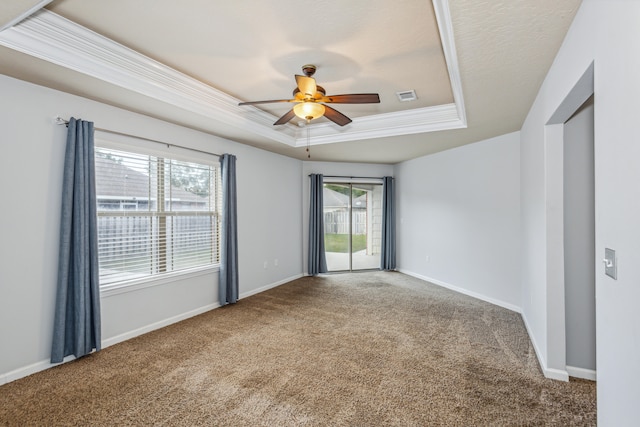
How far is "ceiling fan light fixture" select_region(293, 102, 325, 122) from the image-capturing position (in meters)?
2.92

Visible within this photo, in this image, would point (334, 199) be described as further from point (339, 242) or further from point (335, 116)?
point (335, 116)

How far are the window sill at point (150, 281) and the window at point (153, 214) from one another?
6cm

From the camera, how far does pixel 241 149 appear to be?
5.00m

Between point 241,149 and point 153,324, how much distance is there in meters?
2.73

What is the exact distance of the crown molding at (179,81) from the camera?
225 centimetres

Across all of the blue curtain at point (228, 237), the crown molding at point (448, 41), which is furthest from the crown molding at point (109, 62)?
the crown molding at point (448, 41)

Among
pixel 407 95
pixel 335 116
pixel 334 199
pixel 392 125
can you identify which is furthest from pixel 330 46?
pixel 334 199

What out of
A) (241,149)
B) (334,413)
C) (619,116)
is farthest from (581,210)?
(241,149)

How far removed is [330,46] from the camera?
267 centimetres

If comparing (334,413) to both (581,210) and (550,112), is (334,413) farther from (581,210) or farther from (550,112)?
(550,112)

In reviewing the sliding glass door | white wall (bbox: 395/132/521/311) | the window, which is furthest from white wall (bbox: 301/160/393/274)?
the window

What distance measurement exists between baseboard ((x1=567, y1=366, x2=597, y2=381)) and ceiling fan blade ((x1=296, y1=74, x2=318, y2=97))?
3143 mm

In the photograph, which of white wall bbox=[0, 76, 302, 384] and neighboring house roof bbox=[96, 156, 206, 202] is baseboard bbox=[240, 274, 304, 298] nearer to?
white wall bbox=[0, 76, 302, 384]

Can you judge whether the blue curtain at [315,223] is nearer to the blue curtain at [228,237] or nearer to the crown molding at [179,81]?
the crown molding at [179,81]
